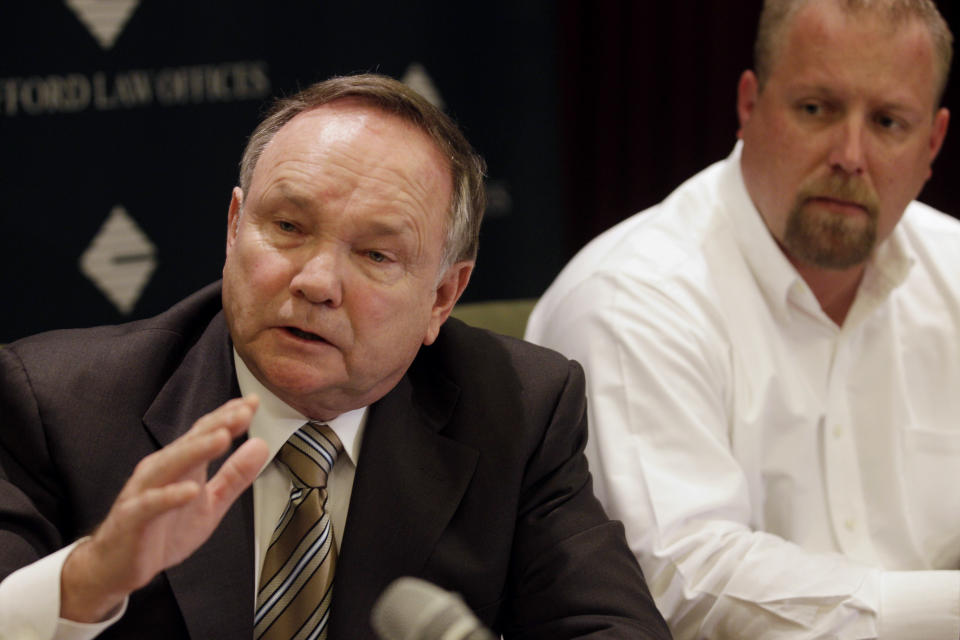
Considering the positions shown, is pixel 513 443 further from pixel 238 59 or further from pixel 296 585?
pixel 238 59

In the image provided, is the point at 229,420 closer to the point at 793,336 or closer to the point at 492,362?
the point at 492,362

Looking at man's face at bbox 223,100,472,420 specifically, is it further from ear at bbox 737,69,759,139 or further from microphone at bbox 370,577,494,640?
ear at bbox 737,69,759,139

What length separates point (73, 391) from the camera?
1675 millimetres

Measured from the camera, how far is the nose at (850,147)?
7.75 ft

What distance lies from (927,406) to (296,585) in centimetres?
156

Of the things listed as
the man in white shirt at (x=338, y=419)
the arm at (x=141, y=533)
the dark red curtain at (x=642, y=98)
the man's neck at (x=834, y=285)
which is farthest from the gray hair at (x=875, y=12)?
the arm at (x=141, y=533)

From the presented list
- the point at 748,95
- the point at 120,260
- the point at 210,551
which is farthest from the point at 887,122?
the point at 120,260

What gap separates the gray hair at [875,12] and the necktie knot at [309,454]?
1.35 m

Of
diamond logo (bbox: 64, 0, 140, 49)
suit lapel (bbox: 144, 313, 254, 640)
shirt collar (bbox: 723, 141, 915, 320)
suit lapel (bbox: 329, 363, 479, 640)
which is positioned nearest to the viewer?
suit lapel (bbox: 144, 313, 254, 640)

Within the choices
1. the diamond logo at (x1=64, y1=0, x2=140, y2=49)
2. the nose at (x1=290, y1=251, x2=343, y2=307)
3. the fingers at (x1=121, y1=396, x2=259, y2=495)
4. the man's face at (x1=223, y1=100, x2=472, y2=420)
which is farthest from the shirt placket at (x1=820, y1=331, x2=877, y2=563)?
the diamond logo at (x1=64, y1=0, x2=140, y2=49)

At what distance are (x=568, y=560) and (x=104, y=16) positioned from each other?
2330 millimetres

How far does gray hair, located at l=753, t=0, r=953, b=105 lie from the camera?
7.78ft

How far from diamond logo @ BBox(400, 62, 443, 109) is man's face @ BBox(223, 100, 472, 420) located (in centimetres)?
200

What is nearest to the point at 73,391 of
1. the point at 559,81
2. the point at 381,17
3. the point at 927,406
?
the point at 927,406
